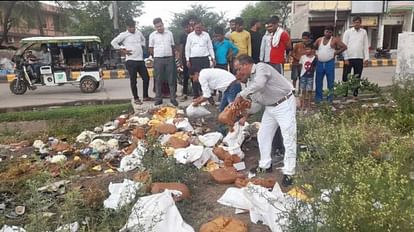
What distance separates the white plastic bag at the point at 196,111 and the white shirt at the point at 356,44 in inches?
117

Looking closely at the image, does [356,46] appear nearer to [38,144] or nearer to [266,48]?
[266,48]

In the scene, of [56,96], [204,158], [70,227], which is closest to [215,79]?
[204,158]

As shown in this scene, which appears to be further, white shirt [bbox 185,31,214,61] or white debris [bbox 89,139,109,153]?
white shirt [bbox 185,31,214,61]

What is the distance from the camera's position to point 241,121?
4637 mm

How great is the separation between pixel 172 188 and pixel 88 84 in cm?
779

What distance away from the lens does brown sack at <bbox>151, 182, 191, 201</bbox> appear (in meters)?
3.70

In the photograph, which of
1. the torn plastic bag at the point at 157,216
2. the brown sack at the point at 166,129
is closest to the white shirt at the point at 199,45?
the brown sack at the point at 166,129

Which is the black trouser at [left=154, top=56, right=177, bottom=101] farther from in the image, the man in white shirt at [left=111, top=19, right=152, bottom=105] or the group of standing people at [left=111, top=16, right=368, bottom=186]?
the man in white shirt at [left=111, top=19, right=152, bottom=105]

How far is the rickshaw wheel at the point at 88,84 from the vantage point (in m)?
10.8

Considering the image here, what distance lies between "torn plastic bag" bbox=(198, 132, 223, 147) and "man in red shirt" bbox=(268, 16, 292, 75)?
2.17m

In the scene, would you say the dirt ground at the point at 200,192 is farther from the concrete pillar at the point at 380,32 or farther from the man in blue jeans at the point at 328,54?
the concrete pillar at the point at 380,32

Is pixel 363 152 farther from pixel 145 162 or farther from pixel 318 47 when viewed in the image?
pixel 318 47

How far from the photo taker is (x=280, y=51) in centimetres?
695

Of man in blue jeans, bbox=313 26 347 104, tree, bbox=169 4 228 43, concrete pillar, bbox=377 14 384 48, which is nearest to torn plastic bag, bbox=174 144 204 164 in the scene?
man in blue jeans, bbox=313 26 347 104
